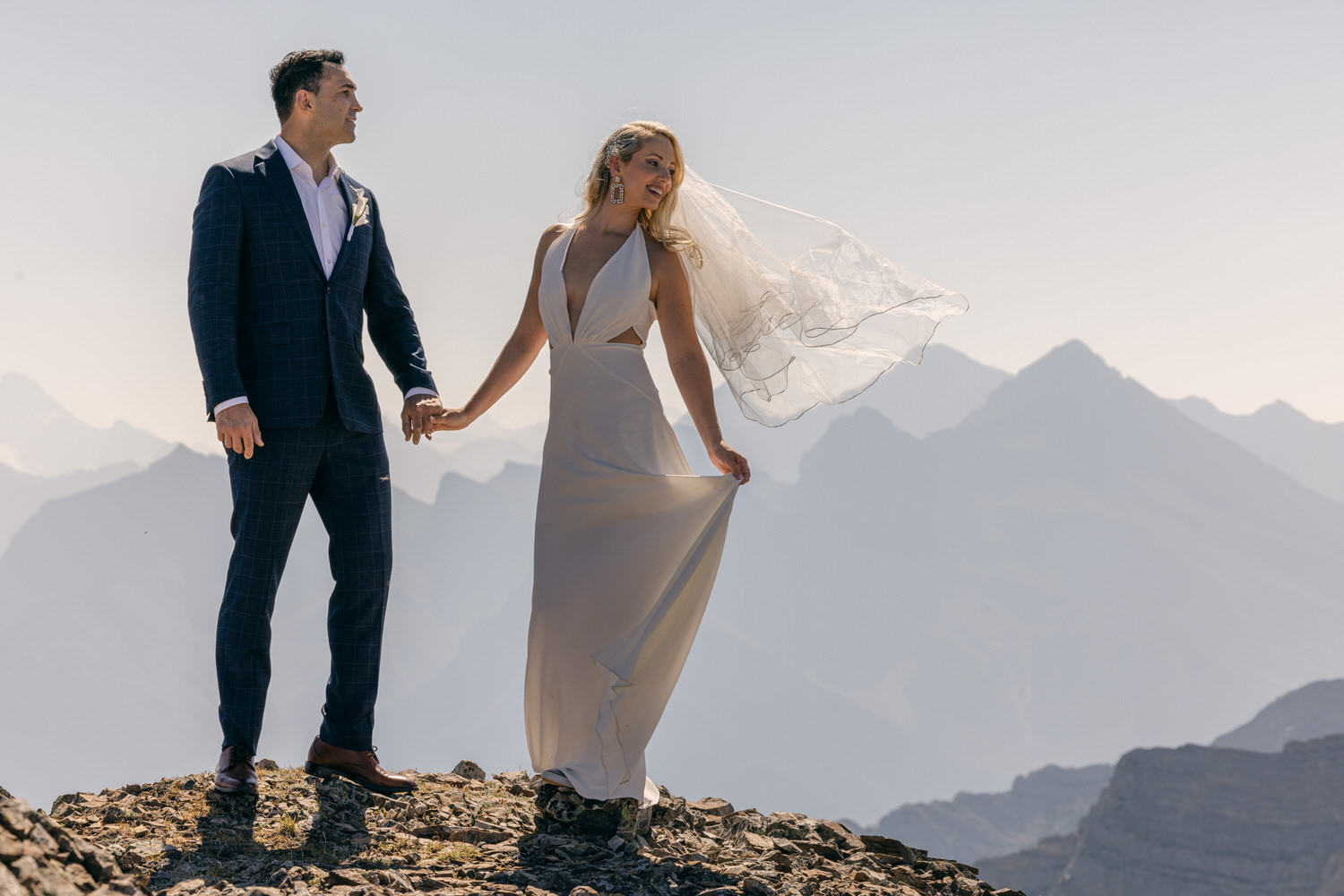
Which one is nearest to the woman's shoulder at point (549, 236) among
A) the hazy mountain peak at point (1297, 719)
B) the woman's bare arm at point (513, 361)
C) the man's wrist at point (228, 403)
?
the woman's bare arm at point (513, 361)

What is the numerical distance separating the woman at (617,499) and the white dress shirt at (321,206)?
36.0 inches

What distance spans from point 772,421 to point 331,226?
2227 mm

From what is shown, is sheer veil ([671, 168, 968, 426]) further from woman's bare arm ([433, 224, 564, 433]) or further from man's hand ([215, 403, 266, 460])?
man's hand ([215, 403, 266, 460])

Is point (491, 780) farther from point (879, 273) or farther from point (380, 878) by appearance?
point (879, 273)

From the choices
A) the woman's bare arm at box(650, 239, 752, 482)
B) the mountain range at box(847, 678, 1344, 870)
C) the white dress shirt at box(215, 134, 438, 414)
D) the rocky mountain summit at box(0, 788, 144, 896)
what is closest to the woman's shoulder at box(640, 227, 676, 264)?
the woman's bare arm at box(650, 239, 752, 482)

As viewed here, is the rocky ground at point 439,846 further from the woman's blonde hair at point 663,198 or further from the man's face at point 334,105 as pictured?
the man's face at point 334,105

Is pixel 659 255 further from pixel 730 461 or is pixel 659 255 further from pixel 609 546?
pixel 609 546

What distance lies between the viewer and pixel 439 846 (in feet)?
14.0

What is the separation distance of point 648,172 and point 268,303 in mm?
→ 1696

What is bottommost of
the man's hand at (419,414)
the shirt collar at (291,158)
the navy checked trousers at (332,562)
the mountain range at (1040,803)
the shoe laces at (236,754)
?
the shoe laces at (236,754)

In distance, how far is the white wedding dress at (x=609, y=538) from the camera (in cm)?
443

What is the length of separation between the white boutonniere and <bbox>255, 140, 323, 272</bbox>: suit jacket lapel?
0.67ft

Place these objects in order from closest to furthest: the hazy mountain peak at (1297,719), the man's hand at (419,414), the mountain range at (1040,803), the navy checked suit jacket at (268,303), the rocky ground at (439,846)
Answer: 1. the rocky ground at (439,846)
2. the navy checked suit jacket at (268,303)
3. the man's hand at (419,414)
4. the hazy mountain peak at (1297,719)
5. the mountain range at (1040,803)

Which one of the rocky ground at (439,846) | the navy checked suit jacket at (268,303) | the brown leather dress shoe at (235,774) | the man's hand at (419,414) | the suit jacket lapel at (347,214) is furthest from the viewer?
the man's hand at (419,414)
